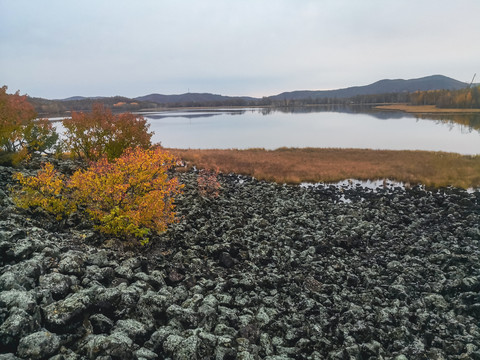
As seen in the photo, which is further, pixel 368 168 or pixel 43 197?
pixel 368 168

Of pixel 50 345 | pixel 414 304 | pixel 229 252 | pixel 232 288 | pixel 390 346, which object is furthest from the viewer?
pixel 229 252

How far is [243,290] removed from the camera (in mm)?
10242

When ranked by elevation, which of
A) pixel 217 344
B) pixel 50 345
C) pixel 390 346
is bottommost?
pixel 390 346

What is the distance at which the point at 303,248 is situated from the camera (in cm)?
1386

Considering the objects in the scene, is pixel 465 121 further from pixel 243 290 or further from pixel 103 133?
pixel 243 290

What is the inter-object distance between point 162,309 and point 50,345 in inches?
113

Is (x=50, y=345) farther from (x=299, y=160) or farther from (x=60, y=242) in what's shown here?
(x=299, y=160)

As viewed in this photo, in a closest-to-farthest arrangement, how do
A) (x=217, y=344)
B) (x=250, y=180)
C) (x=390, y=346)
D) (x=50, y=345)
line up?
(x=50, y=345), (x=217, y=344), (x=390, y=346), (x=250, y=180)

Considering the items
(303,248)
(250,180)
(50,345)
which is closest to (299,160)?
(250,180)

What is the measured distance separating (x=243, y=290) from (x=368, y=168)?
2702 centimetres

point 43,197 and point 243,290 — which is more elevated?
point 43,197

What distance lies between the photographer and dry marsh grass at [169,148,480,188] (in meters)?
27.3

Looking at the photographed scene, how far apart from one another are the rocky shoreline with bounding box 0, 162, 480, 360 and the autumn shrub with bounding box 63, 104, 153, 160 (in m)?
9.12

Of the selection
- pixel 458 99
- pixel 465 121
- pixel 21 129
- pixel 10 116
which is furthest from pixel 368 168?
pixel 458 99
